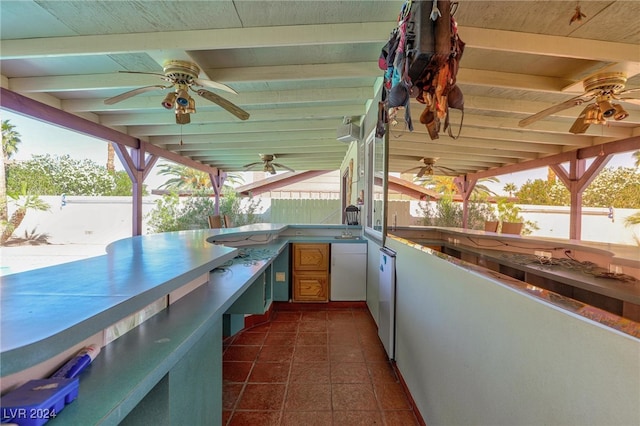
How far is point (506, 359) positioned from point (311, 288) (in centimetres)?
274

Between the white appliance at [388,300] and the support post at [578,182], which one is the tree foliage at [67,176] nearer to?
the white appliance at [388,300]

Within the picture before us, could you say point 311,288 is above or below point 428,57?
below

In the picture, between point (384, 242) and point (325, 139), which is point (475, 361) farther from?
point (325, 139)

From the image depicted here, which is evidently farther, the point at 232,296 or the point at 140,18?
the point at 140,18

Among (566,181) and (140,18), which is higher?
(140,18)

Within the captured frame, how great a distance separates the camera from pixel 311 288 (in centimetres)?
349

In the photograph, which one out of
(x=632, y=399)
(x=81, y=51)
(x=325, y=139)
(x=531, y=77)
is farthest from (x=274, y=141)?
(x=632, y=399)

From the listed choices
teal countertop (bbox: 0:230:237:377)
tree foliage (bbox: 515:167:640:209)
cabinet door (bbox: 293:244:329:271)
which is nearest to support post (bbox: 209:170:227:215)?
cabinet door (bbox: 293:244:329:271)

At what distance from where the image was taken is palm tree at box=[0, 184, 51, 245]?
6391 mm

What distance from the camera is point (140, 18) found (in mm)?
1977

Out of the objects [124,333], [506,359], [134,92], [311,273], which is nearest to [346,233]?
[311,273]

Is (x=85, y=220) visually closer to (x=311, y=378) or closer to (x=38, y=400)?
(x=311, y=378)

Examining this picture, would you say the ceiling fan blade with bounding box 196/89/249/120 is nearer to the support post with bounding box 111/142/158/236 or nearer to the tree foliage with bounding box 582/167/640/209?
the tree foliage with bounding box 582/167/640/209

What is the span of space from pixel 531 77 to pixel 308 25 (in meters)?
2.07
